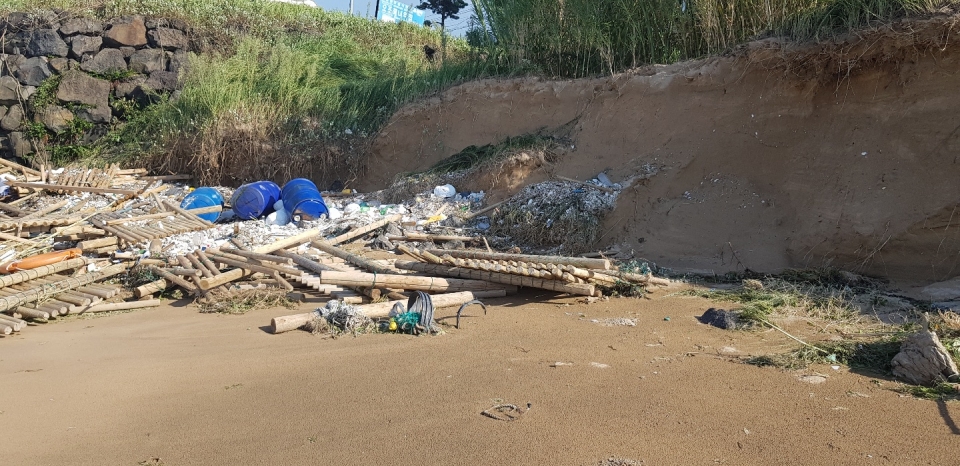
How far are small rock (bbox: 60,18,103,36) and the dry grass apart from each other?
10.5 meters

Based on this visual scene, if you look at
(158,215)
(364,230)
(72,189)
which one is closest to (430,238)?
(364,230)

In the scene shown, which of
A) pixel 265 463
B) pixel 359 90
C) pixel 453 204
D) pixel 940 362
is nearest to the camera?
pixel 265 463

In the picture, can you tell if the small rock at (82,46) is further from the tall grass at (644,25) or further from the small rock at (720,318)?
the small rock at (720,318)

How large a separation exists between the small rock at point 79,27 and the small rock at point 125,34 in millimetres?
236

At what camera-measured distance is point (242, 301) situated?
6840 mm

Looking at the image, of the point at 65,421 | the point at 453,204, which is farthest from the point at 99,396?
the point at 453,204

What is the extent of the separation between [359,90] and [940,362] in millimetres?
11137

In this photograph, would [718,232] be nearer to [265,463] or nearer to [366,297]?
[366,297]

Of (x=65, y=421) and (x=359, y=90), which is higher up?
(x=359, y=90)

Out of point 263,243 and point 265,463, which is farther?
point 263,243

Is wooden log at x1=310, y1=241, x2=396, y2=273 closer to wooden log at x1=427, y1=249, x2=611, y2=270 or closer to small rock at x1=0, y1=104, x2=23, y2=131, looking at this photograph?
wooden log at x1=427, y1=249, x2=611, y2=270

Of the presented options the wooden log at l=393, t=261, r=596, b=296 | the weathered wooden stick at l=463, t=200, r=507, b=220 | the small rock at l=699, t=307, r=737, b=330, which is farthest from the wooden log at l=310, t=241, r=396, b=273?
the small rock at l=699, t=307, r=737, b=330

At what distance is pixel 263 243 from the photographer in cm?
882

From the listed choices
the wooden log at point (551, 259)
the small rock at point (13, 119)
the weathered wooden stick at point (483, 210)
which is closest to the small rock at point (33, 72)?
the small rock at point (13, 119)
